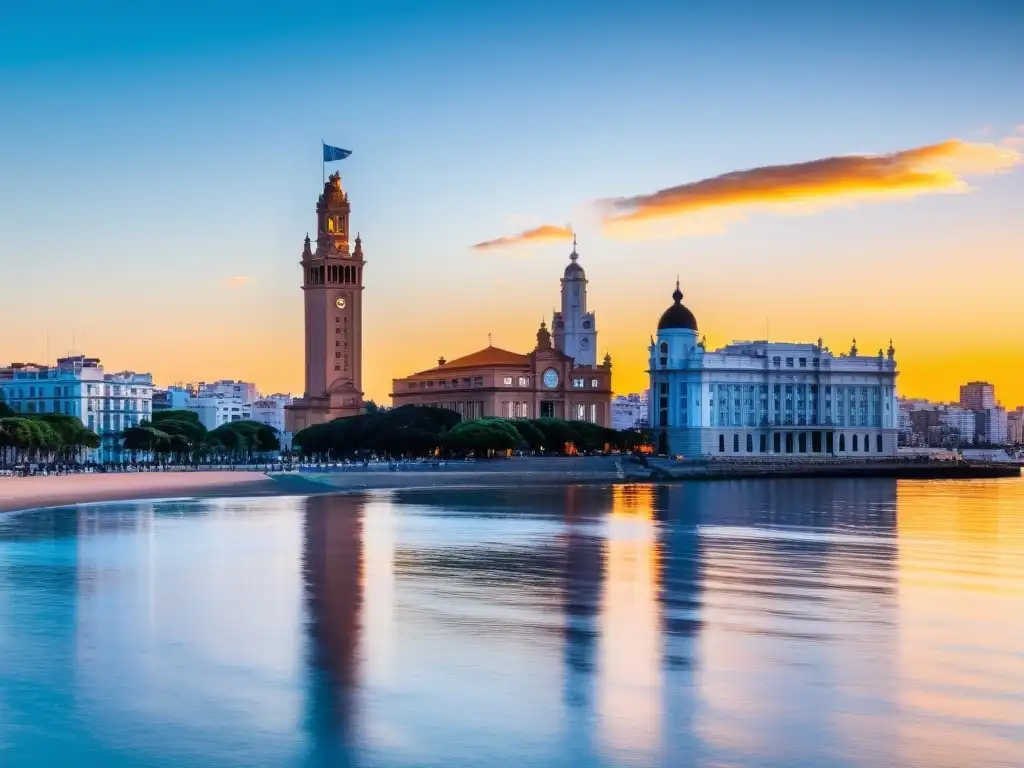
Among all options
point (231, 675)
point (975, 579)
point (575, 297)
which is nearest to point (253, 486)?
point (975, 579)

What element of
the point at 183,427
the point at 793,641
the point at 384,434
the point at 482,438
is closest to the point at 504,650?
the point at 793,641

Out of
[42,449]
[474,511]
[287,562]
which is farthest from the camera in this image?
[42,449]

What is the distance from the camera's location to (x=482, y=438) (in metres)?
119

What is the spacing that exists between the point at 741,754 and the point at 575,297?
494ft

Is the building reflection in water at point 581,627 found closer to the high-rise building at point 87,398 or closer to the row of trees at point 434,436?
the row of trees at point 434,436

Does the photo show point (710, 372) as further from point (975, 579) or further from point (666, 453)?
point (975, 579)

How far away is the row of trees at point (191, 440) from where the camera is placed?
377 feet

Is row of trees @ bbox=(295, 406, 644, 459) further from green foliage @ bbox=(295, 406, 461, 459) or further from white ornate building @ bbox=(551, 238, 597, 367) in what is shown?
white ornate building @ bbox=(551, 238, 597, 367)

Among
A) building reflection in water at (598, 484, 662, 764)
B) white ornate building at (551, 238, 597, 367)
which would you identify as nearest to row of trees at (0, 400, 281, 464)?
white ornate building at (551, 238, 597, 367)

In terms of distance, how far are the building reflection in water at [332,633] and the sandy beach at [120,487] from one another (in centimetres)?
1826

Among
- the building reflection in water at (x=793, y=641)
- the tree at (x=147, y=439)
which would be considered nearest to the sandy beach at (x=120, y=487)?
the tree at (x=147, y=439)

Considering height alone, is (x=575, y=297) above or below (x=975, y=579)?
above

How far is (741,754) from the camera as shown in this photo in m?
18.6

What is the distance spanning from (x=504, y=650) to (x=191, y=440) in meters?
105
